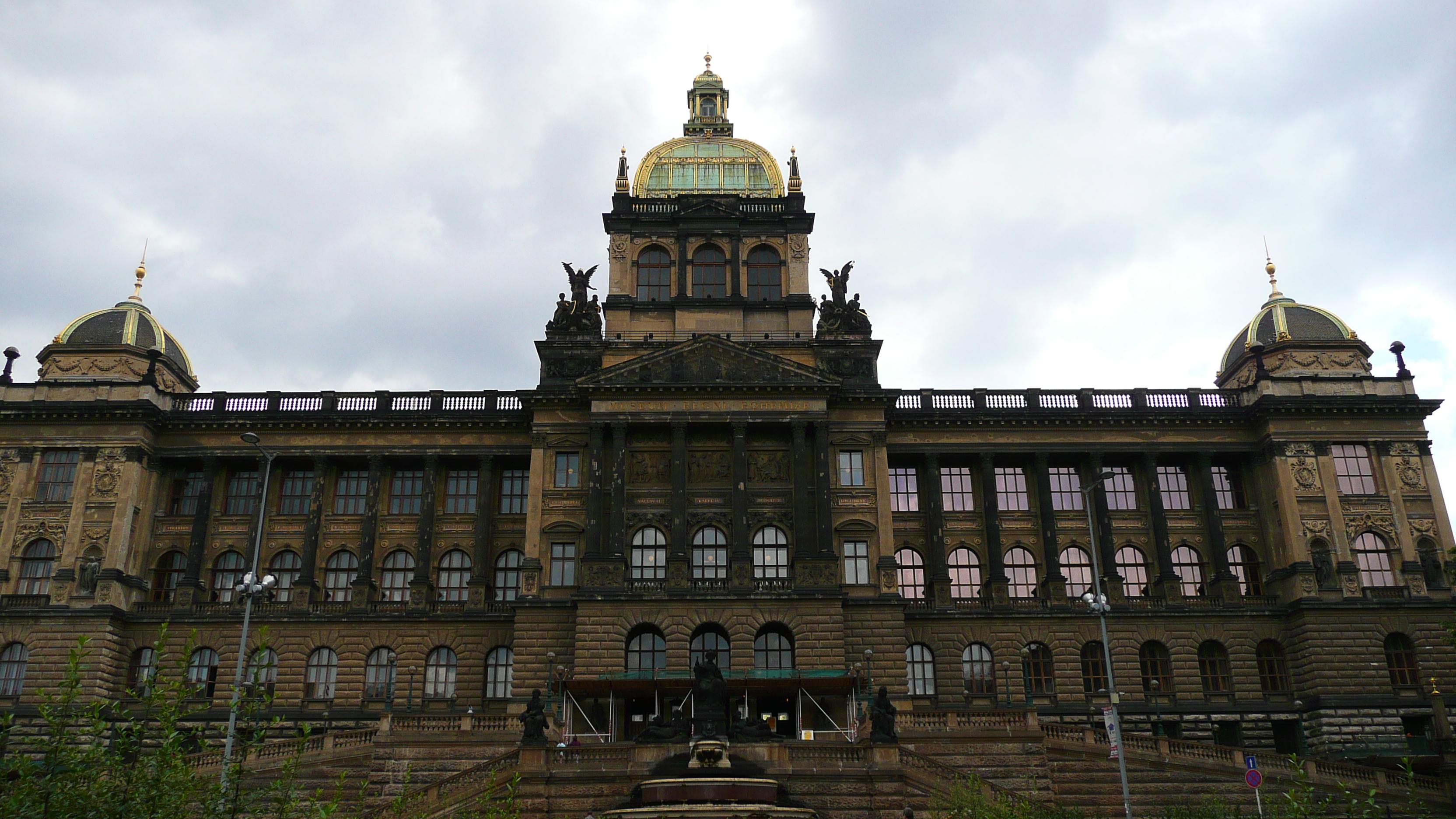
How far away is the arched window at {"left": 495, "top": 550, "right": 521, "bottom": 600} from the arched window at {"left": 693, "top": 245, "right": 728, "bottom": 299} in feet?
58.9

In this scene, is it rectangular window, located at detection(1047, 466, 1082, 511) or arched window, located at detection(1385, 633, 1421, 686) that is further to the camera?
rectangular window, located at detection(1047, 466, 1082, 511)

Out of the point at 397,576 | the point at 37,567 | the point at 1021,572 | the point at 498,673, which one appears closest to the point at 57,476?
the point at 37,567

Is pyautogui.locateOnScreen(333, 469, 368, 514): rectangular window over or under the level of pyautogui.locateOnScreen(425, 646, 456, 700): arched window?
over

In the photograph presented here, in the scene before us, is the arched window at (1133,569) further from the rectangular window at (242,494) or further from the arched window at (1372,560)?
the rectangular window at (242,494)

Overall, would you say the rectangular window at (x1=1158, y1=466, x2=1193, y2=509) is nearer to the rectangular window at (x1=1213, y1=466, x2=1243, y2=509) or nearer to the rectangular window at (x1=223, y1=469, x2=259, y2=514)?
the rectangular window at (x1=1213, y1=466, x2=1243, y2=509)

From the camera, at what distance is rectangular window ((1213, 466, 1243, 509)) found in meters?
63.3

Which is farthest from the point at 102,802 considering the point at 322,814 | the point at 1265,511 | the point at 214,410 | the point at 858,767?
the point at 1265,511

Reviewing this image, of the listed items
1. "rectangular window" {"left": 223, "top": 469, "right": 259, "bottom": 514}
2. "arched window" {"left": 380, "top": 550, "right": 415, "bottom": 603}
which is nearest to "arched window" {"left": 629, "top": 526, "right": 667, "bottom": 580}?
"arched window" {"left": 380, "top": 550, "right": 415, "bottom": 603}

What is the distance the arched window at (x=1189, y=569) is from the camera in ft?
202

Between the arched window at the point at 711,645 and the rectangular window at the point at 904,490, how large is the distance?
14.2m

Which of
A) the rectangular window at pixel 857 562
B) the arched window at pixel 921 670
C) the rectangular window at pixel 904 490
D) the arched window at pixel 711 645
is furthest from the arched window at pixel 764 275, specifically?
the arched window at pixel 921 670

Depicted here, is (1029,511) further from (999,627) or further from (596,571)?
(596,571)

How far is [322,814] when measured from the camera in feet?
43.0

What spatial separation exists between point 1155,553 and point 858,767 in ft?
101
